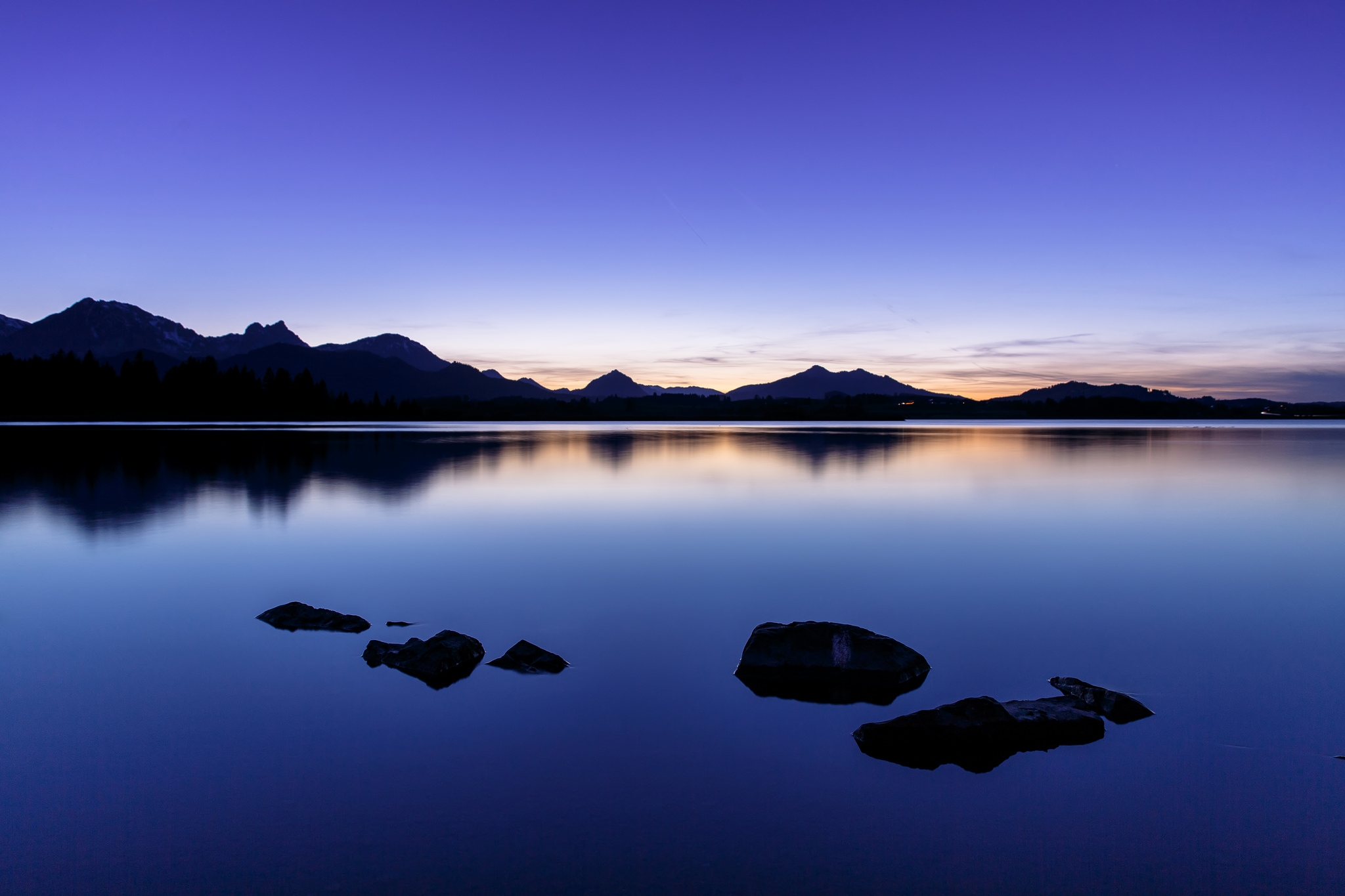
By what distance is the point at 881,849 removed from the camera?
4734 mm

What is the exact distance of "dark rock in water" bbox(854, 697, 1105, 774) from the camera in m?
5.86

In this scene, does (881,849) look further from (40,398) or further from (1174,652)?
(40,398)

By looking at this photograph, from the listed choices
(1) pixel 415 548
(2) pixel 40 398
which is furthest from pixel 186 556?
(2) pixel 40 398

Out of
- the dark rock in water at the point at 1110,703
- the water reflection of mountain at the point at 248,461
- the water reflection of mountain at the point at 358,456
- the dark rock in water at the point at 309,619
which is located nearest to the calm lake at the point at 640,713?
the dark rock in water at the point at 1110,703

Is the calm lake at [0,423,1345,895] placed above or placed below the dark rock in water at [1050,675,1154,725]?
below

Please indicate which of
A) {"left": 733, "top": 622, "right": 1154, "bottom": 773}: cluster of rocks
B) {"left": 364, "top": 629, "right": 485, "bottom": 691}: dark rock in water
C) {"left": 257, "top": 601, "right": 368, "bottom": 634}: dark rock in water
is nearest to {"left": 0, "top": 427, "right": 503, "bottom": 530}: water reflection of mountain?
{"left": 257, "top": 601, "right": 368, "bottom": 634}: dark rock in water

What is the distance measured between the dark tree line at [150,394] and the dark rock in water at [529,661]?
13512 centimetres

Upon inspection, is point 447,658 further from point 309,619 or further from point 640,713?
point 309,619

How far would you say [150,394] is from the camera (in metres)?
121

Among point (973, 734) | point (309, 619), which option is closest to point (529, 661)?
point (309, 619)

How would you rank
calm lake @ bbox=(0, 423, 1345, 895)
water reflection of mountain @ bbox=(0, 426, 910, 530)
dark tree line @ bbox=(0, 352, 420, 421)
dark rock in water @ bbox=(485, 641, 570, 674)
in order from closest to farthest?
1. calm lake @ bbox=(0, 423, 1345, 895)
2. dark rock in water @ bbox=(485, 641, 570, 674)
3. water reflection of mountain @ bbox=(0, 426, 910, 530)
4. dark tree line @ bbox=(0, 352, 420, 421)

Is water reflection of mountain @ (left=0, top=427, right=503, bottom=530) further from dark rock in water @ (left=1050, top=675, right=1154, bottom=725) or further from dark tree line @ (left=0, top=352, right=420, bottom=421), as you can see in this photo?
dark tree line @ (left=0, top=352, right=420, bottom=421)

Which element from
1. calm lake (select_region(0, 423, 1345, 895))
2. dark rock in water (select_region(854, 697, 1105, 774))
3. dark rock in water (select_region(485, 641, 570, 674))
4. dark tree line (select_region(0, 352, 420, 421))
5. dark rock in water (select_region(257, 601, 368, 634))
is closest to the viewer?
calm lake (select_region(0, 423, 1345, 895))

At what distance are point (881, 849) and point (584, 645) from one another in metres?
4.76
